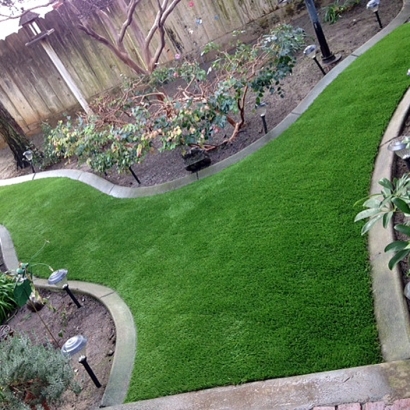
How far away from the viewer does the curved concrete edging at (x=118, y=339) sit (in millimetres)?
3277

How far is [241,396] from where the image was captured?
8.94 ft

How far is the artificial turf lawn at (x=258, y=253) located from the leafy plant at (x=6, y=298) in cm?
59

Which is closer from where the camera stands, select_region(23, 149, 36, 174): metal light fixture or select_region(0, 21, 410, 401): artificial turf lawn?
select_region(0, 21, 410, 401): artificial turf lawn

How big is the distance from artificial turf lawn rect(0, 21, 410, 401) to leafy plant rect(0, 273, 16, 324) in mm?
588

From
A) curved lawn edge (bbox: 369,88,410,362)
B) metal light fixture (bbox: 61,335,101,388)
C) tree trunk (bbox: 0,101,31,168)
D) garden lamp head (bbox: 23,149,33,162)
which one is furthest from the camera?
tree trunk (bbox: 0,101,31,168)

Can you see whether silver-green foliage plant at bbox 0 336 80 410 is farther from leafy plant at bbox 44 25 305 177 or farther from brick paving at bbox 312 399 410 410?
leafy plant at bbox 44 25 305 177

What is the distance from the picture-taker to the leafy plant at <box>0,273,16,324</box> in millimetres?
4977

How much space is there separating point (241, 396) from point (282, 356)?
1.22ft

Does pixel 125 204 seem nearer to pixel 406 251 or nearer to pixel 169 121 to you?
pixel 169 121

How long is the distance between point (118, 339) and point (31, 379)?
88 centimetres

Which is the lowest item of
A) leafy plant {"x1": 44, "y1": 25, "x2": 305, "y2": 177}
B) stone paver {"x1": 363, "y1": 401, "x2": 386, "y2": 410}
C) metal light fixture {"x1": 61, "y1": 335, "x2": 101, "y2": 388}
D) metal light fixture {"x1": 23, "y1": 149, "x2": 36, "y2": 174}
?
stone paver {"x1": 363, "y1": 401, "x2": 386, "y2": 410}

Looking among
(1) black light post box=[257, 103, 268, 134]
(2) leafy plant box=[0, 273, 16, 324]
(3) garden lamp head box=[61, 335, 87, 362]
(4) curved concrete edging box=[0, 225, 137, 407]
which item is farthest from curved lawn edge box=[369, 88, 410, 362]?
(2) leafy plant box=[0, 273, 16, 324]

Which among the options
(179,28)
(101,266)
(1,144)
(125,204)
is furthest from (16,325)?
(1,144)

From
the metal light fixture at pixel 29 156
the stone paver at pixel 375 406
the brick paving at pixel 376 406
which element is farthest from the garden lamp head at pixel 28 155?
the stone paver at pixel 375 406
